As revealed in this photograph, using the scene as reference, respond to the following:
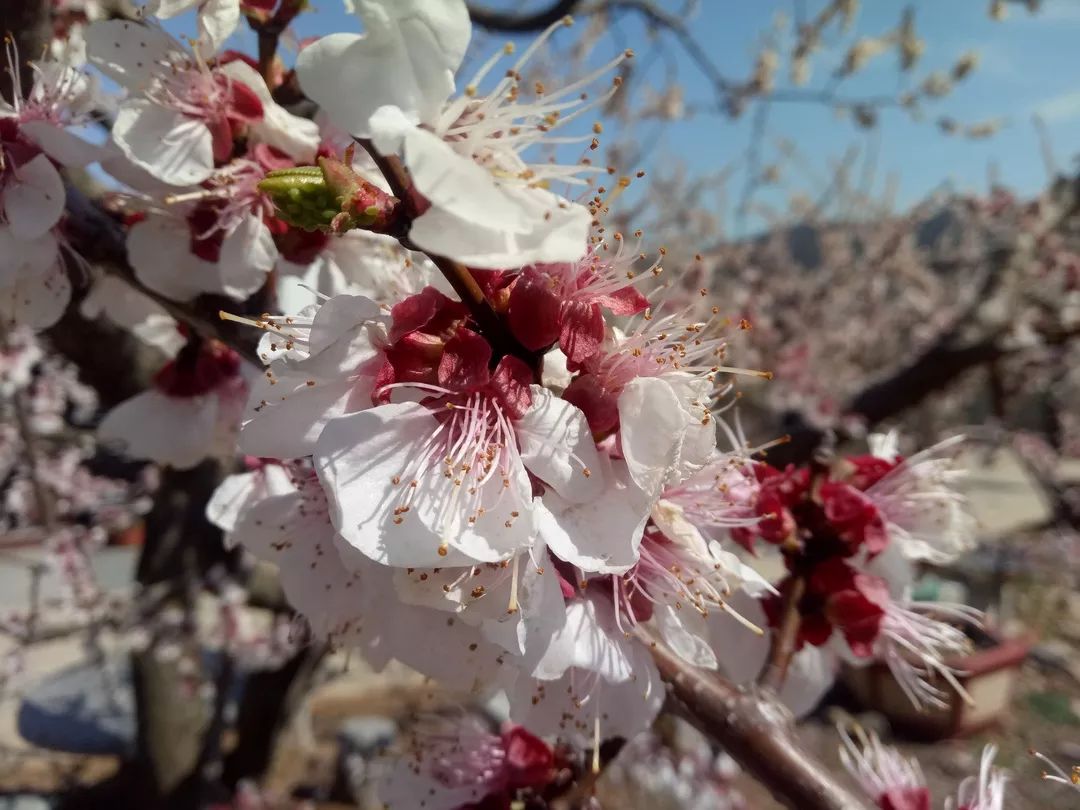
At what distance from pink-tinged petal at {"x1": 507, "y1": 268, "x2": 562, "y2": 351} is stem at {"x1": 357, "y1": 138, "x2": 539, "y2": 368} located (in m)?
0.02

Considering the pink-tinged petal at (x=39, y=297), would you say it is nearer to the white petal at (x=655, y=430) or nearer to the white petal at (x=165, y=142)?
the white petal at (x=165, y=142)

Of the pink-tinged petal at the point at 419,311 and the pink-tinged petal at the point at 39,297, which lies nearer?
the pink-tinged petal at the point at 419,311

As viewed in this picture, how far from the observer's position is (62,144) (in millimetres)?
855

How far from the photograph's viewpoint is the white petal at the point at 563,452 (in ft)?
2.01

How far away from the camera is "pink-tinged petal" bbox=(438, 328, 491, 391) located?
2.04 feet

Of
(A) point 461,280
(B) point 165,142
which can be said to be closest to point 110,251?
(B) point 165,142

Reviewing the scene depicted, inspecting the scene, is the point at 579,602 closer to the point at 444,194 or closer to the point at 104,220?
the point at 444,194

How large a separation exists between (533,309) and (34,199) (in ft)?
2.07

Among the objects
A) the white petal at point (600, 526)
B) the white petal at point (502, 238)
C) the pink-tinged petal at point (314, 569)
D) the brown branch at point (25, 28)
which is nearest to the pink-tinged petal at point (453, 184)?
the white petal at point (502, 238)

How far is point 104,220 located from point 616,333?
0.71m

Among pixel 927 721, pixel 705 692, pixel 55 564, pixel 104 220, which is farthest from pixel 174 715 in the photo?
pixel 927 721

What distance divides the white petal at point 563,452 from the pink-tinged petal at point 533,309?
5 centimetres

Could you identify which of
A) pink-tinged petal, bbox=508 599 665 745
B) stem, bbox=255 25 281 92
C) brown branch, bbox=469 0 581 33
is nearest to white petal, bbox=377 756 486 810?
pink-tinged petal, bbox=508 599 665 745

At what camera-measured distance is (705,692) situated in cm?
84
